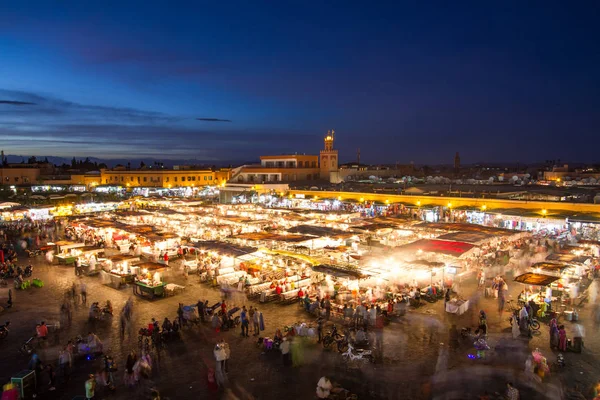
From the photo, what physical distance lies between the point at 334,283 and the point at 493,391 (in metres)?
6.59

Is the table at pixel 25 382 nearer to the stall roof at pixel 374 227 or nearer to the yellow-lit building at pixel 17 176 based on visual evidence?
the stall roof at pixel 374 227

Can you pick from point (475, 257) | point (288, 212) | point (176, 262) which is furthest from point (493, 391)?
point (288, 212)

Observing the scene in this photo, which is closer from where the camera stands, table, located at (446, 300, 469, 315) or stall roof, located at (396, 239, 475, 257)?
table, located at (446, 300, 469, 315)

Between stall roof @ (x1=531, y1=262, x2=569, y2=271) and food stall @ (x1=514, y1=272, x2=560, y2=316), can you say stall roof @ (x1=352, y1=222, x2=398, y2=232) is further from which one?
food stall @ (x1=514, y1=272, x2=560, y2=316)

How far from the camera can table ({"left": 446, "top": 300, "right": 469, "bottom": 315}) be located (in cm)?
1156

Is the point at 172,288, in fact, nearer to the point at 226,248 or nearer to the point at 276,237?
the point at 226,248

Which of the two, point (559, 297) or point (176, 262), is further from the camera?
point (176, 262)

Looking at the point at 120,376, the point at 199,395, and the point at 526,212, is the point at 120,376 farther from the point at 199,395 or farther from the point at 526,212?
the point at 526,212

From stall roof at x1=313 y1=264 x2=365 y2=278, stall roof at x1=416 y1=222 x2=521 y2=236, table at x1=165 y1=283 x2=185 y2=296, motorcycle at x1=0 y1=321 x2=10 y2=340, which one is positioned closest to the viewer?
motorcycle at x1=0 y1=321 x2=10 y2=340

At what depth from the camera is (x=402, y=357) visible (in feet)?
29.9

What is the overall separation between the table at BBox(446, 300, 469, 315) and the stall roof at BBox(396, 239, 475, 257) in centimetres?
222

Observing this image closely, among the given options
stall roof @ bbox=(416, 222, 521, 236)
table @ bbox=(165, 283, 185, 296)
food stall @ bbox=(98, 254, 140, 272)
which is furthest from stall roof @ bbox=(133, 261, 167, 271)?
stall roof @ bbox=(416, 222, 521, 236)

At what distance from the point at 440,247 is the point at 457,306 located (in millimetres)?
3235

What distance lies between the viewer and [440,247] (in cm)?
1446
